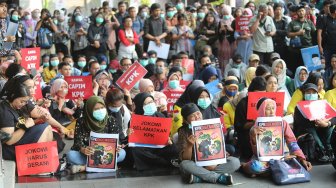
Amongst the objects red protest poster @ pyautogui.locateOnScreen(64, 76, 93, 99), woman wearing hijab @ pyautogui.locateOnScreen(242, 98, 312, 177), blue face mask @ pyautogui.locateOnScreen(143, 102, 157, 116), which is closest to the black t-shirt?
blue face mask @ pyautogui.locateOnScreen(143, 102, 157, 116)

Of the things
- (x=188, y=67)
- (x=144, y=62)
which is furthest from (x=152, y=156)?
(x=144, y=62)

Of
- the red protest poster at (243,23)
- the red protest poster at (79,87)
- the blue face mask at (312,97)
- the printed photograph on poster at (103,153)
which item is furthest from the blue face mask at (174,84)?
the red protest poster at (243,23)

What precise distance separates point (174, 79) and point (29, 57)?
107 inches

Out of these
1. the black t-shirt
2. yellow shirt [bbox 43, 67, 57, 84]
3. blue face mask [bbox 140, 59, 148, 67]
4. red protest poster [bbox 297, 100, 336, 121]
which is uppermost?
blue face mask [bbox 140, 59, 148, 67]

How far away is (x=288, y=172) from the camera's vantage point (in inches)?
294

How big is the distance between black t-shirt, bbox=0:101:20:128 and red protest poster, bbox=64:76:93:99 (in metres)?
2.79

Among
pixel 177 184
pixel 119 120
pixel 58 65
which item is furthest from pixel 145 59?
pixel 177 184

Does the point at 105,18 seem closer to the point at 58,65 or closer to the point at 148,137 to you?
the point at 58,65

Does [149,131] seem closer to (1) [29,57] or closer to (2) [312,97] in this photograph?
(2) [312,97]

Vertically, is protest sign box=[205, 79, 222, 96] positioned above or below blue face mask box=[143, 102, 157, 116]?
above

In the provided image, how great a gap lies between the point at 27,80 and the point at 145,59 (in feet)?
18.4

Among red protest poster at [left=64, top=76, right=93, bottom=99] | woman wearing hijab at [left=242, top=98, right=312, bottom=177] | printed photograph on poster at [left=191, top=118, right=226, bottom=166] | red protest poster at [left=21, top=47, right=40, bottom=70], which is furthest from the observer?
red protest poster at [left=21, top=47, right=40, bottom=70]

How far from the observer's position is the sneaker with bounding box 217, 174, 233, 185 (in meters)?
7.36

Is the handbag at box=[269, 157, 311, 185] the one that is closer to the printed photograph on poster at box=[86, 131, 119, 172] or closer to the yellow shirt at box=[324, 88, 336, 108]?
the printed photograph on poster at box=[86, 131, 119, 172]
